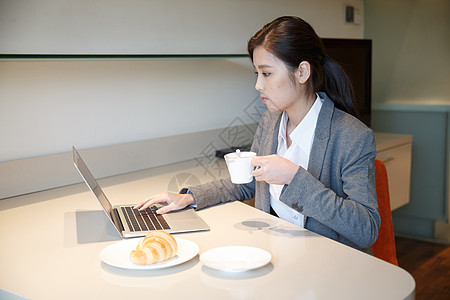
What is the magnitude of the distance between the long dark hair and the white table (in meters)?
0.46

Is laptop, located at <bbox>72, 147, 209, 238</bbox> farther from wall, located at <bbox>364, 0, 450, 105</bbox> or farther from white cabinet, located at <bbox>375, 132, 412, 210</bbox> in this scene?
wall, located at <bbox>364, 0, 450, 105</bbox>

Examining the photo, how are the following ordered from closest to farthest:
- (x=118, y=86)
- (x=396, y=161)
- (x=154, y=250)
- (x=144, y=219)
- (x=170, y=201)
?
1. (x=154, y=250)
2. (x=144, y=219)
3. (x=170, y=201)
4. (x=118, y=86)
5. (x=396, y=161)

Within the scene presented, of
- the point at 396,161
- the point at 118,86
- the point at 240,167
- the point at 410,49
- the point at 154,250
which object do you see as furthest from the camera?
the point at 410,49

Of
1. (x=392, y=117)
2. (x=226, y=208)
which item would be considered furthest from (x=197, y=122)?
(x=392, y=117)

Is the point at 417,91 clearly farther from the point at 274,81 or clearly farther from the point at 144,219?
the point at 144,219

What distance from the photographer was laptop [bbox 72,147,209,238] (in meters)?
1.37

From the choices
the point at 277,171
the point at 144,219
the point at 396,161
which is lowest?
the point at 396,161

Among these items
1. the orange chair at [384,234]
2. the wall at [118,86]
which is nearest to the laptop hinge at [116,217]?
the wall at [118,86]

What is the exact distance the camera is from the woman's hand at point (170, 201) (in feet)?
5.18

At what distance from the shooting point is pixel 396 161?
10.1ft

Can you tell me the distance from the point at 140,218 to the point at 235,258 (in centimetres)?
46

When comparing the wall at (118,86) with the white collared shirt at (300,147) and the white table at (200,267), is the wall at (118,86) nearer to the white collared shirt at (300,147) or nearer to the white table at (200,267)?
the white table at (200,267)

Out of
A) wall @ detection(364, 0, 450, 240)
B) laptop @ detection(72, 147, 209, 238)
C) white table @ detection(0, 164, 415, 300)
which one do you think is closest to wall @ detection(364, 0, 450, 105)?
wall @ detection(364, 0, 450, 240)

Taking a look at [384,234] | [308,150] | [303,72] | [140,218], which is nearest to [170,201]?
[140,218]
